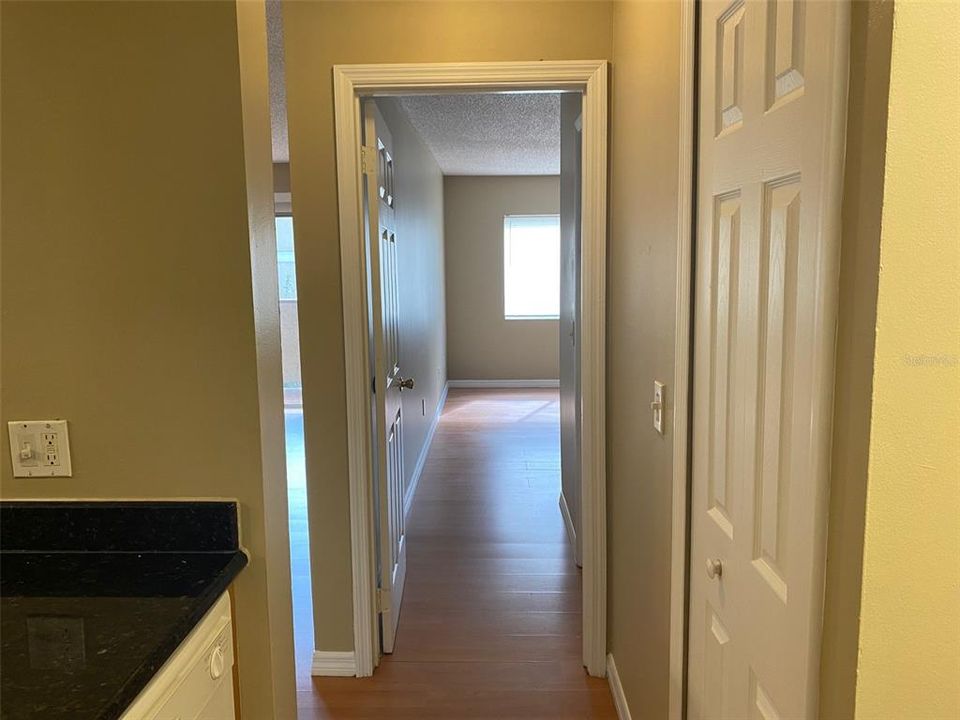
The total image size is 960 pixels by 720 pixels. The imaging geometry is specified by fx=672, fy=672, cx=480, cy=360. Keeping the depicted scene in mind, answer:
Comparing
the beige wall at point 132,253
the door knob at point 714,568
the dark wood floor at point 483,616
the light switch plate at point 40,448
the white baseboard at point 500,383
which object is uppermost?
the beige wall at point 132,253

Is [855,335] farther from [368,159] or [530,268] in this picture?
[530,268]

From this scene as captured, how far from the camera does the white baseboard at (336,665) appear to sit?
2.44 metres

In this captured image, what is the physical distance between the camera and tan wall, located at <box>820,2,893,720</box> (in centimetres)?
73

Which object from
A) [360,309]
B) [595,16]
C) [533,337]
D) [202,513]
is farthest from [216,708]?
[533,337]

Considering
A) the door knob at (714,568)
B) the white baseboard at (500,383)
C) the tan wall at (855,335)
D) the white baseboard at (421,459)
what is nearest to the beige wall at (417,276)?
the white baseboard at (421,459)

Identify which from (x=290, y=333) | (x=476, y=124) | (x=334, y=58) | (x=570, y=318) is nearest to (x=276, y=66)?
(x=334, y=58)

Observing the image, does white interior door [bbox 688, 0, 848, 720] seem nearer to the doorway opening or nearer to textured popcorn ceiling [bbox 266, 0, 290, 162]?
the doorway opening

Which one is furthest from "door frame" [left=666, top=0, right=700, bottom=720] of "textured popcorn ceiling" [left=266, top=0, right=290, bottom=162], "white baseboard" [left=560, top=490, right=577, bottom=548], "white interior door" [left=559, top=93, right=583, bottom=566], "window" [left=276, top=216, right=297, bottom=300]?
"window" [left=276, top=216, right=297, bottom=300]

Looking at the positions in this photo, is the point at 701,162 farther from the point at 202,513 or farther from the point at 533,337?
the point at 533,337

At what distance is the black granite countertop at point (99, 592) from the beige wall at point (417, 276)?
235cm

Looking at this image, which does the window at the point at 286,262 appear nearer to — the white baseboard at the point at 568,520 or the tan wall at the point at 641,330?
the white baseboard at the point at 568,520

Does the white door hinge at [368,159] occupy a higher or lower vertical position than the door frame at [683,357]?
higher

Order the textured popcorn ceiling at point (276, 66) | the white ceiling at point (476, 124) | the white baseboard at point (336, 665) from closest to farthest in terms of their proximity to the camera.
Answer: the white baseboard at point (336, 665)
the textured popcorn ceiling at point (276, 66)
the white ceiling at point (476, 124)

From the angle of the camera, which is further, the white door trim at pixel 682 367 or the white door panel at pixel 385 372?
the white door panel at pixel 385 372
